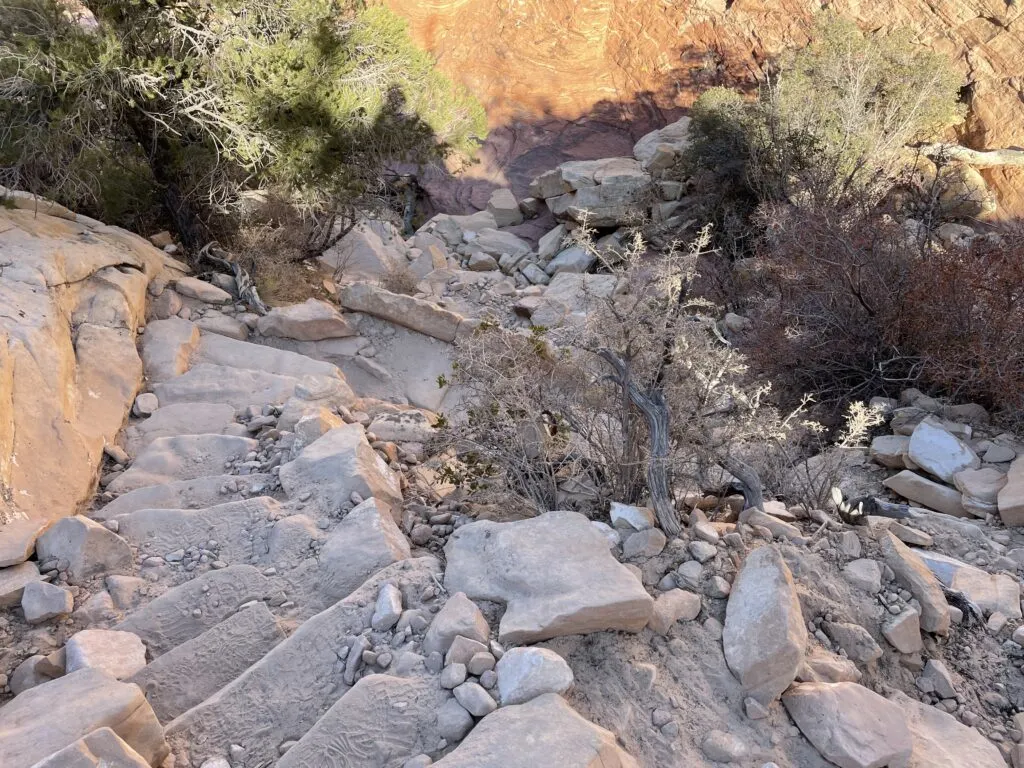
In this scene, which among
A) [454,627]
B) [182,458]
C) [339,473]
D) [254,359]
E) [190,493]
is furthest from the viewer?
[254,359]

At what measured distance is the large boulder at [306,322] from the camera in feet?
22.1

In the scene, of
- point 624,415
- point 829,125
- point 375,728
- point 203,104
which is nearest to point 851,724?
point 375,728

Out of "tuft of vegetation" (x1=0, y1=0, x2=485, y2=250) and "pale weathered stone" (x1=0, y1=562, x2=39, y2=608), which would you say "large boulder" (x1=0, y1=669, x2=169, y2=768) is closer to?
"pale weathered stone" (x1=0, y1=562, x2=39, y2=608)

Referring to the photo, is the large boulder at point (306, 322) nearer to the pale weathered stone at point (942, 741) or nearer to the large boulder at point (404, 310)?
the large boulder at point (404, 310)

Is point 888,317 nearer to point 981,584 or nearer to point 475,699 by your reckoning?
point 981,584

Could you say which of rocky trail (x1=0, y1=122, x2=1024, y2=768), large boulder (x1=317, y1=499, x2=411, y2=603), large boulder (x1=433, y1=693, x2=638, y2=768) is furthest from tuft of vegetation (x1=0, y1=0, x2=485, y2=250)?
large boulder (x1=433, y1=693, x2=638, y2=768)

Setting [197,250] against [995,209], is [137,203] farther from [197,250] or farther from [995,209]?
[995,209]

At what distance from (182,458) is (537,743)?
10.1 feet

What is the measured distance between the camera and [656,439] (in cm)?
345

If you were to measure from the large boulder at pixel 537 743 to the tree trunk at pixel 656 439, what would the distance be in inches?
46.0

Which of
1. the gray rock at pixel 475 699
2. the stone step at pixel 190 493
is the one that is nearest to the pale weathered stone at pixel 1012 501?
the gray rock at pixel 475 699

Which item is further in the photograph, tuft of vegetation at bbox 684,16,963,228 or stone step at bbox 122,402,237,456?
tuft of vegetation at bbox 684,16,963,228

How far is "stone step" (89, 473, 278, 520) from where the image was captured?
154 inches

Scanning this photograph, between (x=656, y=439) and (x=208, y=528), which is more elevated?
(x=656, y=439)
